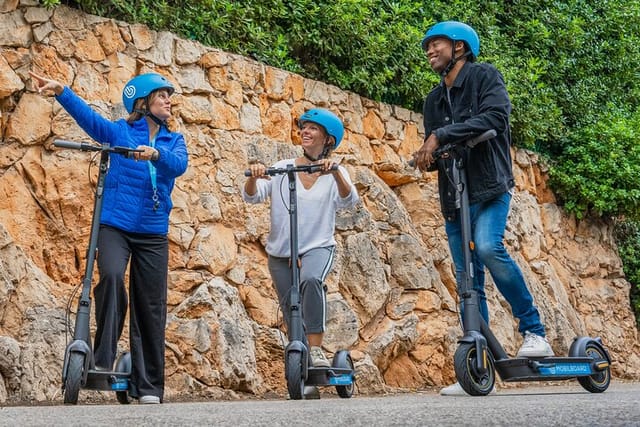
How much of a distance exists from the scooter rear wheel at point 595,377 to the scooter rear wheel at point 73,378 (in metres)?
2.94

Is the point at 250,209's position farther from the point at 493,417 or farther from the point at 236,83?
the point at 493,417

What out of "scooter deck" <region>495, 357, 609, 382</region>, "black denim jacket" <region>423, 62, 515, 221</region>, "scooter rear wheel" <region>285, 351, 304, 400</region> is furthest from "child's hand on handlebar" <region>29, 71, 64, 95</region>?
"scooter deck" <region>495, 357, 609, 382</region>

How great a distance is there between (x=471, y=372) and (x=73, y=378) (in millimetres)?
2127

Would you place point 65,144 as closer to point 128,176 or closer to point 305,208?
point 128,176

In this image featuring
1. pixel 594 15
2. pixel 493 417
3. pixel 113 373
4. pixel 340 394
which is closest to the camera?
pixel 493 417

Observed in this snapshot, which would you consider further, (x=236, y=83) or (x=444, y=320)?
(x=444, y=320)

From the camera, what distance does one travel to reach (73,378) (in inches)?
204

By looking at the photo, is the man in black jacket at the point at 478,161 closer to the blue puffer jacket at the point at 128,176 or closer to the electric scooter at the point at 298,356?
the electric scooter at the point at 298,356

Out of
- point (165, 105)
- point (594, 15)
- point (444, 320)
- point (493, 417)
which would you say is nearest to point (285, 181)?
point (165, 105)

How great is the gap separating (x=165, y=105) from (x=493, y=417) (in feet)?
11.6

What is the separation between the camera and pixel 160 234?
6066 millimetres

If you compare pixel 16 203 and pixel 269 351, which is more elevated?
pixel 16 203

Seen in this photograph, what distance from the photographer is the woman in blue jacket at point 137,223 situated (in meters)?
5.70

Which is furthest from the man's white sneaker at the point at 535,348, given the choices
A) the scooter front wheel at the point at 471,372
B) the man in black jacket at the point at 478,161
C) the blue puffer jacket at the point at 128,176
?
the blue puffer jacket at the point at 128,176
